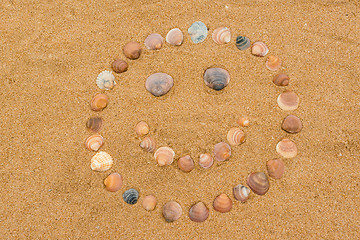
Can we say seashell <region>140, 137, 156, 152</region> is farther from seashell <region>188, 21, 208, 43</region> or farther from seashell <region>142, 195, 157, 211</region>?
seashell <region>188, 21, 208, 43</region>

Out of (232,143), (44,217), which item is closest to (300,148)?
(232,143)

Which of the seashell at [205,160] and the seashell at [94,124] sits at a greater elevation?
the seashell at [94,124]

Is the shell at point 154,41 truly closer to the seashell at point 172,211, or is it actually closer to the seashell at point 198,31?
the seashell at point 198,31

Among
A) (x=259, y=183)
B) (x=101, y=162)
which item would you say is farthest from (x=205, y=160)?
(x=101, y=162)

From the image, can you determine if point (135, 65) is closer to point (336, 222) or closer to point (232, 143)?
point (232, 143)

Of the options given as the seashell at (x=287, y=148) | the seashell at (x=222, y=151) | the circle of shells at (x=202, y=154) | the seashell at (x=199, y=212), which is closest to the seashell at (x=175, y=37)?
the circle of shells at (x=202, y=154)
